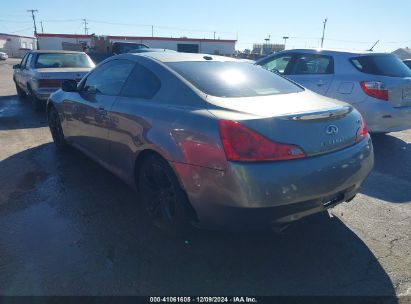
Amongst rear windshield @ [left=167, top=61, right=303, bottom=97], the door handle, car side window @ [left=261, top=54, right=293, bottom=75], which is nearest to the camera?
rear windshield @ [left=167, top=61, right=303, bottom=97]

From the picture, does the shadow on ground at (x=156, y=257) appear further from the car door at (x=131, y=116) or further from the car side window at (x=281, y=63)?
the car side window at (x=281, y=63)

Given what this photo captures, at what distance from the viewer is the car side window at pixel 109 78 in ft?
12.2

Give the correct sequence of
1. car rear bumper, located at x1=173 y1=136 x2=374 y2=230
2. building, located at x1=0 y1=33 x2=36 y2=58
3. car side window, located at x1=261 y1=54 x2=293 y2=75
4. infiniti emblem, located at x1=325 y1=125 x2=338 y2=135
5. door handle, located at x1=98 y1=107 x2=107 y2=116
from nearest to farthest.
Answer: car rear bumper, located at x1=173 y1=136 x2=374 y2=230
infiniti emblem, located at x1=325 y1=125 x2=338 y2=135
door handle, located at x1=98 y1=107 x2=107 y2=116
car side window, located at x1=261 y1=54 x2=293 y2=75
building, located at x1=0 y1=33 x2=36 y2=58

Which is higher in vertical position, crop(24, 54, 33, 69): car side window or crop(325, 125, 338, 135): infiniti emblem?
crop(325, 125, 338, 135): infiniti emblem

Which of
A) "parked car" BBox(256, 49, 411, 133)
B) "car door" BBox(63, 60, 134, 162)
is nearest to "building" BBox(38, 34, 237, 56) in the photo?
"parked car" BBox(256, 49, 411, 133)

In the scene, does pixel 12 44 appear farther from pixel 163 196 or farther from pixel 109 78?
pixel 163 196

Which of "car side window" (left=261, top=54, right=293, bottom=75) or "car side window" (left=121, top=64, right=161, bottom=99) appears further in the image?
"car side window" (left=261, top=54, right=293, bottom=75)

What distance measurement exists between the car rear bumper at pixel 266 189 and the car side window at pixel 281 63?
4370 mm

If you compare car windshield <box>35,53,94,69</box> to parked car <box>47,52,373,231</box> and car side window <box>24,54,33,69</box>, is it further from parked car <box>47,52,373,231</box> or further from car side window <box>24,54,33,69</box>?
parked car <box>47,52,373,231</box>

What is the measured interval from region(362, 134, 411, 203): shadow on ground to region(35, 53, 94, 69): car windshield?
7.74m

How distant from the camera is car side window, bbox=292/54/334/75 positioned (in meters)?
6.09

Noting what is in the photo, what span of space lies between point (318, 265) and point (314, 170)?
0.80 metres

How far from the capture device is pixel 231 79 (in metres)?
3.18

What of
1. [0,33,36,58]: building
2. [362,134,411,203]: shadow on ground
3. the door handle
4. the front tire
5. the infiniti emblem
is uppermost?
the infiniti emblem
